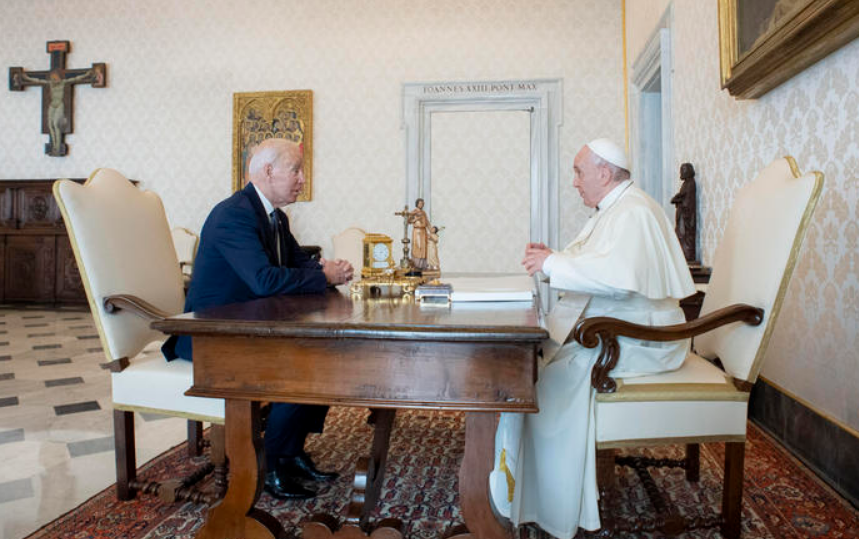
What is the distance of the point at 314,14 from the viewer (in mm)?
7719

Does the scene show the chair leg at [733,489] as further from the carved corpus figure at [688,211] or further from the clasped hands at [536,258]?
the carved corpus figure at [688,211]

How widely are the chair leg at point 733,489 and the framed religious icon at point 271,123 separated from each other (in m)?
6.47

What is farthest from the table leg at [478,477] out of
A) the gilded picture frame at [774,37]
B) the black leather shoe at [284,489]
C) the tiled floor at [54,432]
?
the gilded picture frame at [774,37]

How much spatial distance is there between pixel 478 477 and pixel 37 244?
886cm

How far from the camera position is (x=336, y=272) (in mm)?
2533

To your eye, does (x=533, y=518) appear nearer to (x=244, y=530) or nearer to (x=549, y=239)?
(x=244, y=530)

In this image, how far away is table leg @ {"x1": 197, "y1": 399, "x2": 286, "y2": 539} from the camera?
5.63 feet

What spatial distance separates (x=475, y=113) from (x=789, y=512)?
606 cm

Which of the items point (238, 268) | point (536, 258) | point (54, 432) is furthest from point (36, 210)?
point (536, 258)

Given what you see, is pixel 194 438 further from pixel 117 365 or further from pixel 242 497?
pixel 242 497

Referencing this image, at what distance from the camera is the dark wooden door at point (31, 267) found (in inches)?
329

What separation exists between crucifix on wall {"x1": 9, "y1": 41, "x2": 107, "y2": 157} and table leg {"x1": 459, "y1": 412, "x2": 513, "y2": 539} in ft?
28.3

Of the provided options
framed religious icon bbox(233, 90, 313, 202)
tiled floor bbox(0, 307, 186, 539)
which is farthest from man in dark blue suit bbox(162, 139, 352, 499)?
framed religious icon bbox(233, 90, 313, 202)

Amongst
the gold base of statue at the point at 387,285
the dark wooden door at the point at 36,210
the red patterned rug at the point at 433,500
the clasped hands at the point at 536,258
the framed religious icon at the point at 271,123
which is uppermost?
the framed religious icon at the point at 271,123
